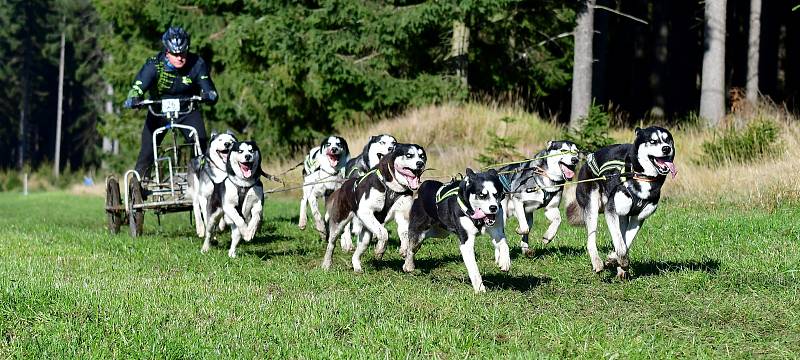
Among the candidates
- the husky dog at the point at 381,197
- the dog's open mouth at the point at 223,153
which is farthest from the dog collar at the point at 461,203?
the dog's open mouth at the point at 223,153

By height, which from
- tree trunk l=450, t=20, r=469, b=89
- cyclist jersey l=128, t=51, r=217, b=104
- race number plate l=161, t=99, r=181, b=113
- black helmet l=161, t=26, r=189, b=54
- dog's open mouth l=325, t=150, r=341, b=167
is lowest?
dog's open mouth l=325, t=150, r=341, b=167

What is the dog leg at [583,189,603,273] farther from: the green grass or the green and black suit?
the green and black suit

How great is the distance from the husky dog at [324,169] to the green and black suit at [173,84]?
1426 millimetres

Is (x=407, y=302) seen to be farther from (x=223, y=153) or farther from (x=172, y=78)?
(x=172, y=78)

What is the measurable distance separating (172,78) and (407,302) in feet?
20.7

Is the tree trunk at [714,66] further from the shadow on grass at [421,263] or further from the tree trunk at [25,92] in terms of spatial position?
the tree trunk at [25,92]

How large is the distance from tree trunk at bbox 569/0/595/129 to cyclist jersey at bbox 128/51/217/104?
880cm

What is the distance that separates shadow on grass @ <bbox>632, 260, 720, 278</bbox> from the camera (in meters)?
9.03

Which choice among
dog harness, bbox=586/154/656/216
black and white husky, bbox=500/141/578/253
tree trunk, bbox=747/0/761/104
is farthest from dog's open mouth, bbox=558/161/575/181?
tree trunk, bbox=747/0/761/104

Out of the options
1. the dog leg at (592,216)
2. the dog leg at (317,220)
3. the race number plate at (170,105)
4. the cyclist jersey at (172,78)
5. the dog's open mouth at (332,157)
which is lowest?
the dog leg at (317,220)

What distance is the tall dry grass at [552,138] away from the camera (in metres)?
13.8

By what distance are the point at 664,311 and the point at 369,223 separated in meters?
3.02

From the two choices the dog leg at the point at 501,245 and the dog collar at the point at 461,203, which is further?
the dog leg at the point at 501,245

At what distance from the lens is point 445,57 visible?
22719 millimetres
